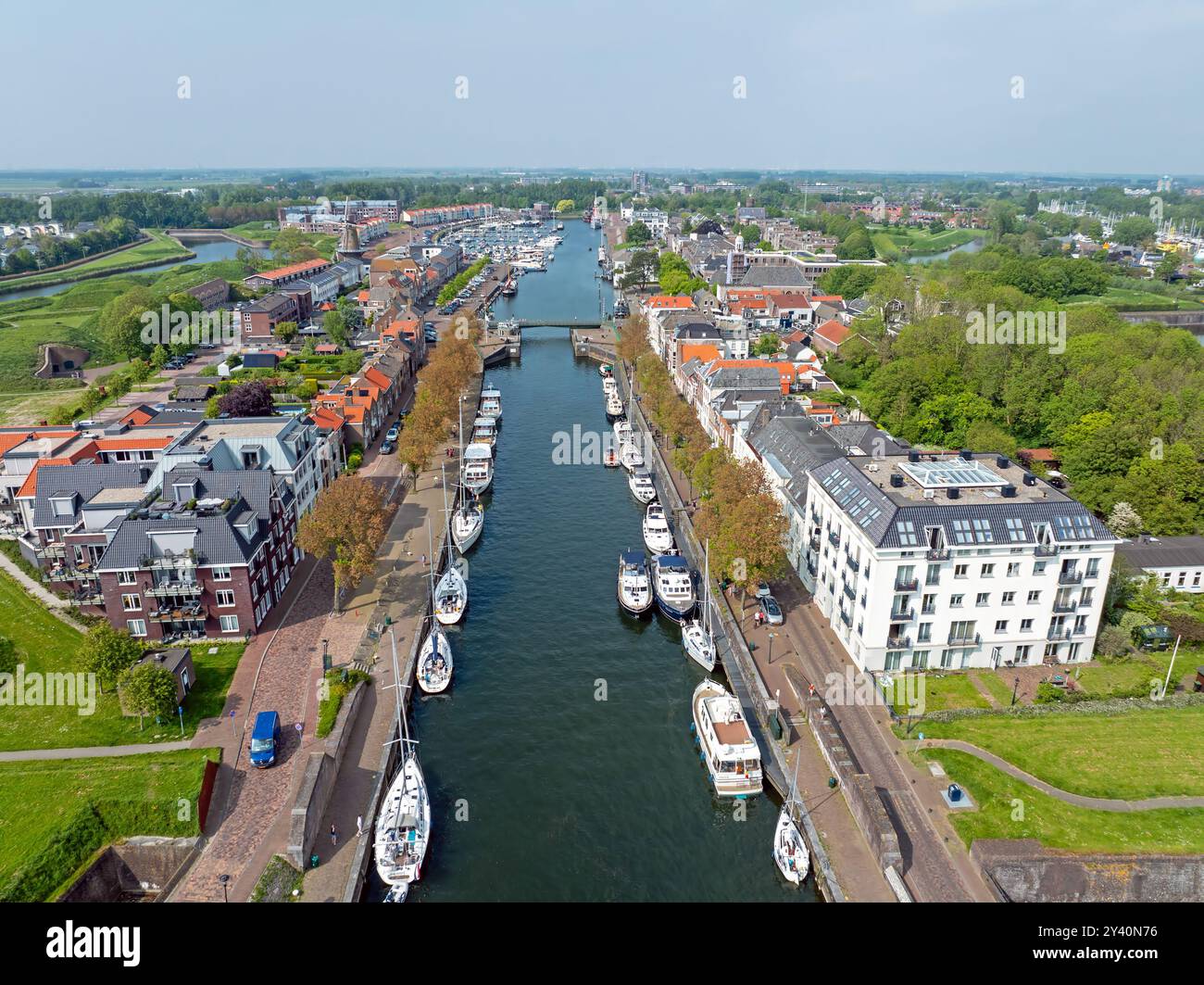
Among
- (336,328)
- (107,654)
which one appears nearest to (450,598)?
(107,654)

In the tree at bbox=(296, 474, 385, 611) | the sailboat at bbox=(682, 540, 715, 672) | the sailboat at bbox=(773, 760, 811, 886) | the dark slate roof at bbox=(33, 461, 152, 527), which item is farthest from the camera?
the dark slate roof at bbox=(33, 461, 152, 527)

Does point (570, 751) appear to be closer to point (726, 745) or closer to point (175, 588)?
point (726, 745)

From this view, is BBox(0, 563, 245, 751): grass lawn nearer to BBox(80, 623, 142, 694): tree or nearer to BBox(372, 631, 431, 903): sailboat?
BBox(80, 623, 142, 694): tree

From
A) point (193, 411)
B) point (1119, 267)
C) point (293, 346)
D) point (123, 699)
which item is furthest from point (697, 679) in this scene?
point (1119, 267)

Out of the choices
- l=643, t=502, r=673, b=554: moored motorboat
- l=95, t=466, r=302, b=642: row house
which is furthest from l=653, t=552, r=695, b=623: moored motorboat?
l=95, t=466, r=302, b=642: row house

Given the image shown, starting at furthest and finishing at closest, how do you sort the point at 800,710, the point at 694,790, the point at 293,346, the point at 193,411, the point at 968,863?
1. the point at 293,346
2. the point at 193,411
3. the point at 800,710
4. the point at 694,790
5. the point at 968,863
